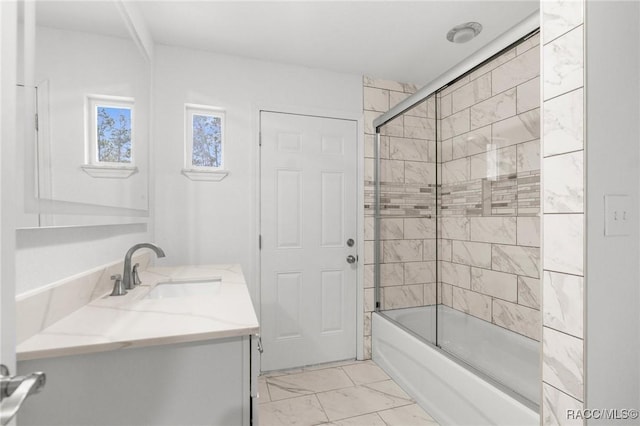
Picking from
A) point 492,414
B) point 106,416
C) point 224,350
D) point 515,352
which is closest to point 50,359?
point 106,416

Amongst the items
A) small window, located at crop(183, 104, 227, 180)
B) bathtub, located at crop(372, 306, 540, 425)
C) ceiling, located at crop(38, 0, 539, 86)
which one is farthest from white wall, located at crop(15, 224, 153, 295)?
bathtub, located at crop(372, 306, 540, 425)

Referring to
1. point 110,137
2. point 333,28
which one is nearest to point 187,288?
point 110,137

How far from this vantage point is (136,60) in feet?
5.84

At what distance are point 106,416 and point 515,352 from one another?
225 cm

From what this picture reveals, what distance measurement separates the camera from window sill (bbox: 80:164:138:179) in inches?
47.4

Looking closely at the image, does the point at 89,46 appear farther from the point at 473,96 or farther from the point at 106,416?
the point at 473,96

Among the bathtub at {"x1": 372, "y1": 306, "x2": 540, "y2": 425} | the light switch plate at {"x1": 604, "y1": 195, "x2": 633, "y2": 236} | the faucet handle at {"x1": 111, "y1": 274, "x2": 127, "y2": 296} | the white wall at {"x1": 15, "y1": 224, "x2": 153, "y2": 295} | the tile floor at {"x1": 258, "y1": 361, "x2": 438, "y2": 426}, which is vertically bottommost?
the tile floor at {"x1": 258, "y1": 361, "x2": 438, "y2": 426}

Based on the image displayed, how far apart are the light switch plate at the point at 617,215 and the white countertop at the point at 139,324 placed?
114 centimetres

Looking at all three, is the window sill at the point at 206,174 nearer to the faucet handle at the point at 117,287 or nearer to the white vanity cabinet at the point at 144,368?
the faucet handle at the point at 117,287

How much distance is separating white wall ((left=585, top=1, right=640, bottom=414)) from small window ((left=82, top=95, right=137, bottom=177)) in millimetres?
1680

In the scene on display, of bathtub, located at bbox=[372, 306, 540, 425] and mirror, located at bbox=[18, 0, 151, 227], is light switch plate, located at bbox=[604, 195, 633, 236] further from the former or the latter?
mirror, located at bbox=[18, 0, 151, 227]

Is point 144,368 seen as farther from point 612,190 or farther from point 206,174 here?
point 206,174

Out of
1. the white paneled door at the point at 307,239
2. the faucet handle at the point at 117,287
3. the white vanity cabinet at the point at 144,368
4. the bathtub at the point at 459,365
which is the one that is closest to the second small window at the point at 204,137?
the white paneled door at the point at 307,239

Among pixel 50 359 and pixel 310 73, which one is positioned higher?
pixel 310 73
